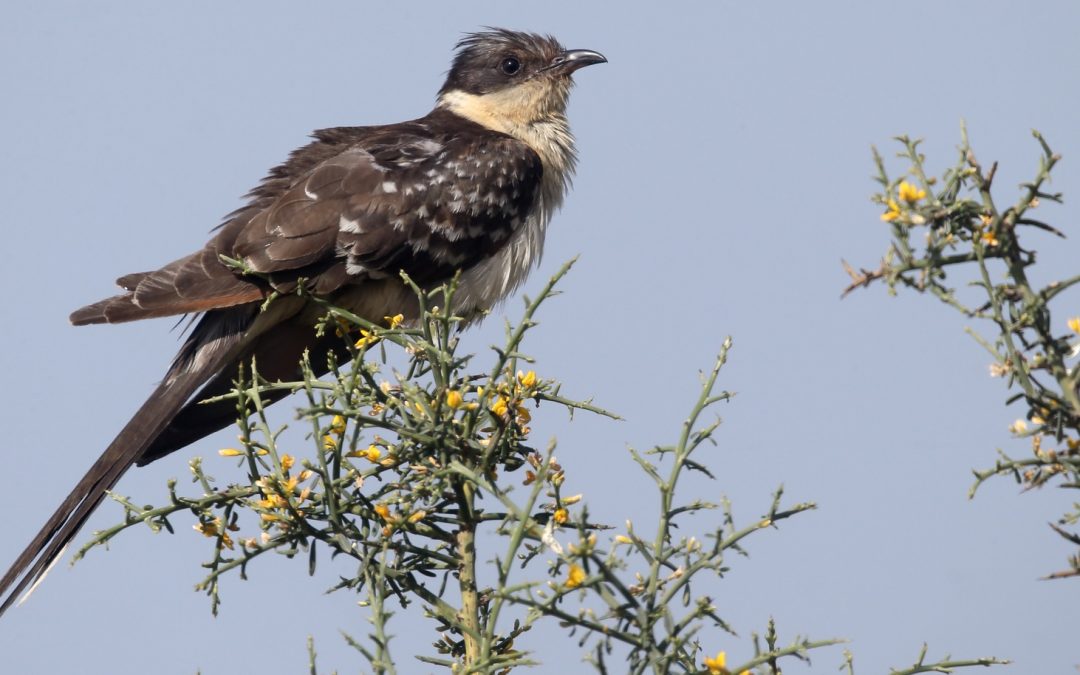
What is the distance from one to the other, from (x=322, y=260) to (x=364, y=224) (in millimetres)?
245

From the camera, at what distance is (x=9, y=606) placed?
422cm

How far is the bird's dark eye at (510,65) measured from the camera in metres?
6.86

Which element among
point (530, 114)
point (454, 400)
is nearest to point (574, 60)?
point (530, 114)

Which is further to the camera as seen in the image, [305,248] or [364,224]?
[364,224]

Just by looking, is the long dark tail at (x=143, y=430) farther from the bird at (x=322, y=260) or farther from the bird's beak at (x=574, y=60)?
the bird's beak at (x=574, y=60)

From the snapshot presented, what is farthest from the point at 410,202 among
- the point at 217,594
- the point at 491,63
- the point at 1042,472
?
the point at 1042,472

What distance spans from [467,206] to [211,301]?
46.8 inches

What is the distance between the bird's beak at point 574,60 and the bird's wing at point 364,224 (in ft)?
3.64

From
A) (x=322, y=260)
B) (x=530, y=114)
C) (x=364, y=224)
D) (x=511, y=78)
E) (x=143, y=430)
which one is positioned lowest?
(x=143, y=430)

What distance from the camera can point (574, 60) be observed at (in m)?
6.86

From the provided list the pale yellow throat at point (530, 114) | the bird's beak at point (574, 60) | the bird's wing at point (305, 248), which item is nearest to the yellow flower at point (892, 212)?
the bird's wing at point (305, 248)

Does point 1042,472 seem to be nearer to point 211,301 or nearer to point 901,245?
point 901,245

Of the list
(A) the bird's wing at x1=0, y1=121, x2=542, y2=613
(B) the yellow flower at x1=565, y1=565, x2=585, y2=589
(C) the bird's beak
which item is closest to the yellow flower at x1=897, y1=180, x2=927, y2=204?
(B) the yellow flower at x1=565, y1=565, x2=585, y2=589

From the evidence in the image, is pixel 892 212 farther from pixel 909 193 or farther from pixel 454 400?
pixel 454 400
